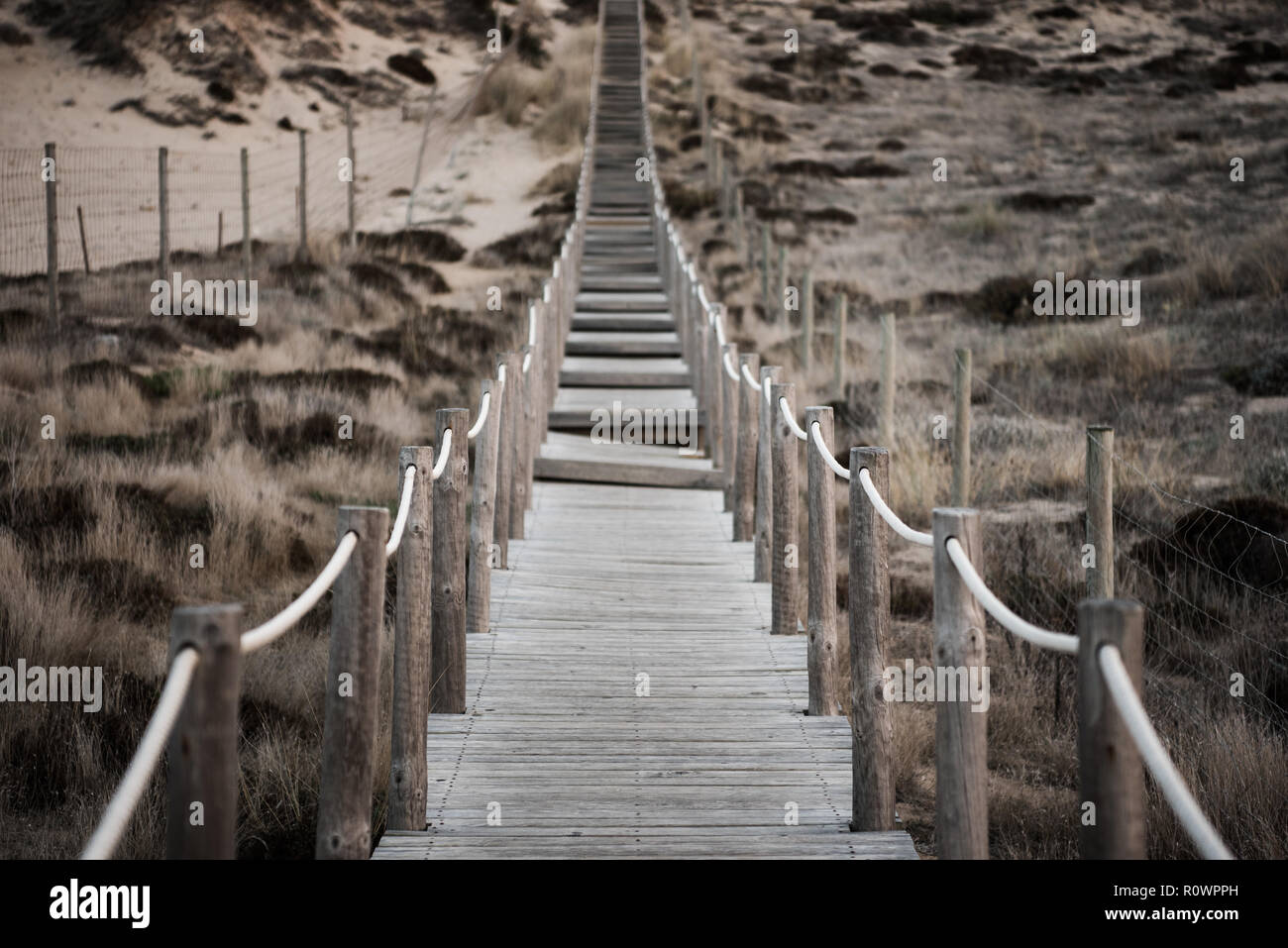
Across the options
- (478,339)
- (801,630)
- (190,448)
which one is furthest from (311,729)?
(478,339)

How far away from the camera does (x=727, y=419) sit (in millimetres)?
9914

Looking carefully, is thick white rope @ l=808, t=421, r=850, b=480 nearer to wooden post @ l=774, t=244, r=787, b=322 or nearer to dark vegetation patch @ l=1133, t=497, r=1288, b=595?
dark vegetation patch @ l=1133, t=497, r=1288, b=595

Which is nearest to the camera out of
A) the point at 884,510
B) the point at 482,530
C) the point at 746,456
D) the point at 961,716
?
the point at 961,716

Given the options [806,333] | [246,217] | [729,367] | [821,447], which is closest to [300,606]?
[821,447]

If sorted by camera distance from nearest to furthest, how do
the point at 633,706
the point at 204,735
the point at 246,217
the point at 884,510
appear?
1. the point at 204,735
2. the point at 884,510
3. the point at 633,706
4. the point at 246,217

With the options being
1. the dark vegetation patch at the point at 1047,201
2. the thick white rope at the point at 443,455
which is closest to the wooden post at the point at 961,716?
the thick white rope at the point at 443,455

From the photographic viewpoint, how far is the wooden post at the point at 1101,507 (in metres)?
5.65

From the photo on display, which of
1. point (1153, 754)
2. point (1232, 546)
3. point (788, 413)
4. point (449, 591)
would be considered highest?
point (1153, 754)

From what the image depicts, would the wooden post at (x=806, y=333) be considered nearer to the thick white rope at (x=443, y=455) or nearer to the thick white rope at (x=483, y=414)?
the thick white rope at (x=483, y=414)

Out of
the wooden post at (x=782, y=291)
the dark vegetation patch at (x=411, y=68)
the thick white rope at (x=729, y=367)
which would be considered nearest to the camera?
the thick white rope at (x=729, y=367)

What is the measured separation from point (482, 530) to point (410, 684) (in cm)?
237

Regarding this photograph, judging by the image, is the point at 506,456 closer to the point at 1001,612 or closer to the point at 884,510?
the point at 884,510

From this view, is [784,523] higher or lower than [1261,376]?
higher

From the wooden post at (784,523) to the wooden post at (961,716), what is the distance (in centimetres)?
303
